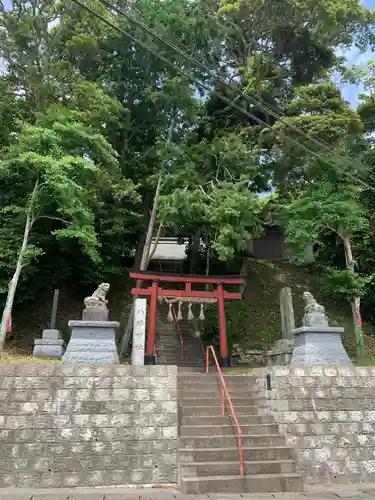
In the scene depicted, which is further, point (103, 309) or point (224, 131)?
point (224, 131)

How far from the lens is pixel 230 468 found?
241 inches

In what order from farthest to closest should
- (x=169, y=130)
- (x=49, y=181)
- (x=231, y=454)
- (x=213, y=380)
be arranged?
(x=169, y=130)
(x=49, y=181)
(x=213, y=380)
(x=231, y=454)

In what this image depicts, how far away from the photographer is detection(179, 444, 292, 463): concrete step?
20.7 feet

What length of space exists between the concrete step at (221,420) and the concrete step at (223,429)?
139 millimetres

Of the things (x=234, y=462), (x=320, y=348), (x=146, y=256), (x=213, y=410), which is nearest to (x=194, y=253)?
(x=146, y=256)

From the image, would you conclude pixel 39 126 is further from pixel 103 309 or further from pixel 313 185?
pixel 313 185

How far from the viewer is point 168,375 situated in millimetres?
7043

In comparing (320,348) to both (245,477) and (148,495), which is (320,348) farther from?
(148,495)

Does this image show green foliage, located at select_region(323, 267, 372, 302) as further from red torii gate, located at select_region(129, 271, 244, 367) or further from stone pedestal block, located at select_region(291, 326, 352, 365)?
stone pedestal block, located at select_region(291, 326, 352, 365)

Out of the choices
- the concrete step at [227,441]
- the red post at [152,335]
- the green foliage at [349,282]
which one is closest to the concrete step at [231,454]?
the concrete step at [227,441]

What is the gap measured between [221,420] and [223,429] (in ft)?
0.76

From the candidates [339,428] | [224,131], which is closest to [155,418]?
[339,428]

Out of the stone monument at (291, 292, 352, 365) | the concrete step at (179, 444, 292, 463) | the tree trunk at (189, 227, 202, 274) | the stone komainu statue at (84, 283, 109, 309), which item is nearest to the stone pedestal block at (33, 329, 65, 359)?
the stone komainu statue at (84, 283, 109, 309)

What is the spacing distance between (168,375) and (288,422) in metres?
2.38
